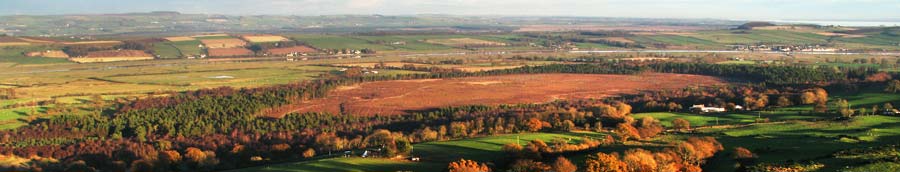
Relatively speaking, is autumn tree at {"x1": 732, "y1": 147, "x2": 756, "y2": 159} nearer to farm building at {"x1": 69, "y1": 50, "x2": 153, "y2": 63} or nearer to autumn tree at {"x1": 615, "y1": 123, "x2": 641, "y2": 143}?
autumn tree at {"x1": 615, "y1": 123, "x2": 641, "y2": 143}

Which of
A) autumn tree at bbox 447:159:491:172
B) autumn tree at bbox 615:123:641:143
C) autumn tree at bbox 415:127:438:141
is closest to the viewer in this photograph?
autumn tree at bbox 447:159:491:172

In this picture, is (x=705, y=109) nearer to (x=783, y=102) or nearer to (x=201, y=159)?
(x=783, y=102)

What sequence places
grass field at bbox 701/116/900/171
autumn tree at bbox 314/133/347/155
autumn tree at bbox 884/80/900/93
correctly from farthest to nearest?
autumn tree at bbox 884/80/900/93 < autumn tree at bbox 314/133/347/155 < grass field at bbox 701/116/900/171

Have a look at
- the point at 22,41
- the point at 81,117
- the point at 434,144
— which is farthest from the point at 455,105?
the point at 22,41

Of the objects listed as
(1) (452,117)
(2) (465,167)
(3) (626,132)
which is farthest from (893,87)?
(2) (465,167)

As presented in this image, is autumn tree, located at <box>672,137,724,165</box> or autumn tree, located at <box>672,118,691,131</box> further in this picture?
autumn tree, located at <box>672,118,691,131</box>

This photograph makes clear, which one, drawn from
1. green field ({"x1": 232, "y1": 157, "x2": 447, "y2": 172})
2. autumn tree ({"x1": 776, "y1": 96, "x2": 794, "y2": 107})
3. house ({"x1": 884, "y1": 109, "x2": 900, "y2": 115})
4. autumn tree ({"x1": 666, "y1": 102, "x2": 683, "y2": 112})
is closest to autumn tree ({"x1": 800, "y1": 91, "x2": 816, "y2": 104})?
autumn tree ({"x1": 776, "y1": 96, "x2": 794, "y2": 107})
